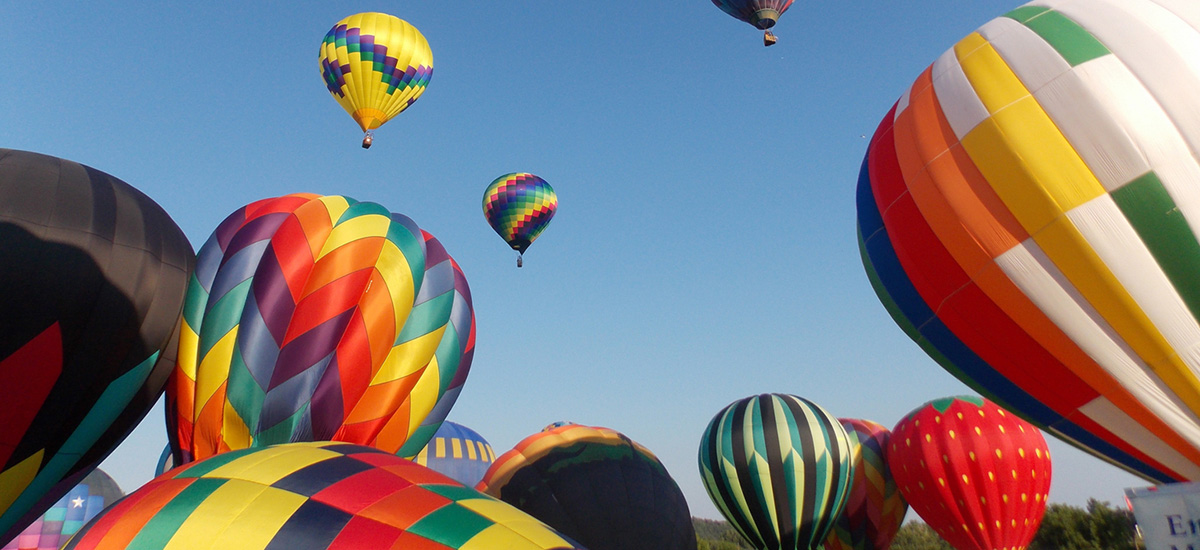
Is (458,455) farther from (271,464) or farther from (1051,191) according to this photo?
(1051,191)

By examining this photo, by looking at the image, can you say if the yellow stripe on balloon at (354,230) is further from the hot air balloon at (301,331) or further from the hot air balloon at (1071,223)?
the hot air balloon at (1071,223)

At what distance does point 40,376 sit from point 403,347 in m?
2.90

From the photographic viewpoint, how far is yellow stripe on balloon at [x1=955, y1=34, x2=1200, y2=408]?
5.52 m

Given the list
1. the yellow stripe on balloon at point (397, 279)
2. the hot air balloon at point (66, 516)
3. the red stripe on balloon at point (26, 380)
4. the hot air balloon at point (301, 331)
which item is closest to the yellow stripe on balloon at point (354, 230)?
the hot air balloon at point (301, 331)

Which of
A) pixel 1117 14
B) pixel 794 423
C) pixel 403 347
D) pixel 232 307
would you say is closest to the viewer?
pixel 1117 14

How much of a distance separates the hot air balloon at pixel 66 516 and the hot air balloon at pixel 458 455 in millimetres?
5447

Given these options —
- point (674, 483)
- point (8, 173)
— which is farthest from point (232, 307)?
point (674, 483)

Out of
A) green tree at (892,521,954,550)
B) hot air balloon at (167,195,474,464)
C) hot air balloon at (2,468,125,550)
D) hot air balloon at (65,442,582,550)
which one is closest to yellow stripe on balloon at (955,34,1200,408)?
hot air balloon at (65,442,582,550)

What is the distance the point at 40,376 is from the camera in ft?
21.0

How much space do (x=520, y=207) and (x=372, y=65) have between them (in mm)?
6736

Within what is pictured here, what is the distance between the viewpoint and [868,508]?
1533 cm

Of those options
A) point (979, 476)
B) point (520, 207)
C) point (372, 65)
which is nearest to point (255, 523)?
point (372, 65)

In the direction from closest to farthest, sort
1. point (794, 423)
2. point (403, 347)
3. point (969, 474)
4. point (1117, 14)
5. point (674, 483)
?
1. point (1117, 14)
2. point (403, 347)
3. point (674, 483)
4. point (969, 474)
5. point (794, 423)

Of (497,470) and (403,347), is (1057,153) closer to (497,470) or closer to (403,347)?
(403,347)
